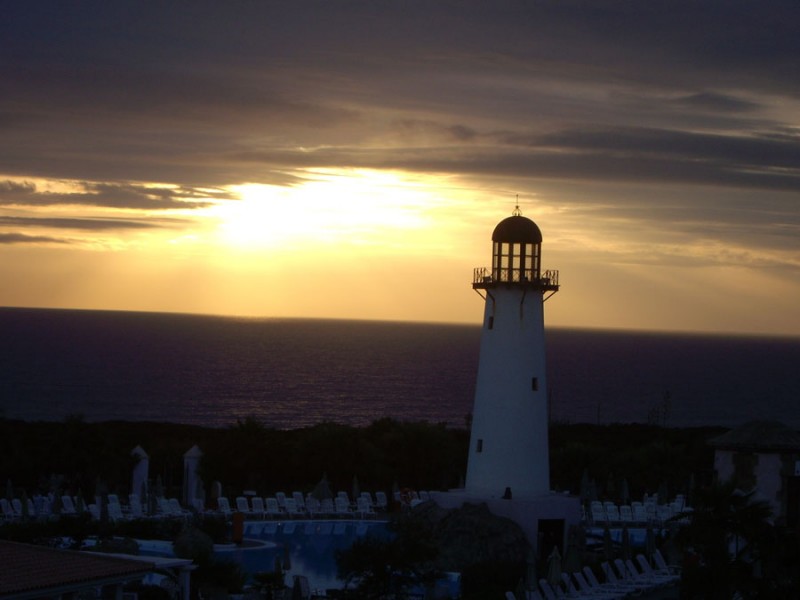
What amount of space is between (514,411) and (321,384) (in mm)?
87523

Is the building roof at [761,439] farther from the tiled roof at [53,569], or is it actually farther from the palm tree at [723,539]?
the tiled roof at [53,569]

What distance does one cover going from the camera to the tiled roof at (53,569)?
14.4 metres

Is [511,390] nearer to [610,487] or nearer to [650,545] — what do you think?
[650,545]

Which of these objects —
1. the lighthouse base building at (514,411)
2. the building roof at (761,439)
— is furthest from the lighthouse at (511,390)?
the building roof at (761,439)

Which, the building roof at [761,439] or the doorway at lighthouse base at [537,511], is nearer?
the building roof at [761,439]

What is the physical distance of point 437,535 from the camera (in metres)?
26.4

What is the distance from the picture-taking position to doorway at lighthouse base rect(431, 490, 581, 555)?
27172 mm

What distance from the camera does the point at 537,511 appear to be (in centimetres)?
2730

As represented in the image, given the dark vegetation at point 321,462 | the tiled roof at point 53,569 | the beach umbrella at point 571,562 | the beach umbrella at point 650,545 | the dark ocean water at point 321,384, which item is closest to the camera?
the tiled roof at point 53,569

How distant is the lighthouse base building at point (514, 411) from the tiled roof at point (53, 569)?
12444 millimetres

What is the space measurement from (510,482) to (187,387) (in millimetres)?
86791

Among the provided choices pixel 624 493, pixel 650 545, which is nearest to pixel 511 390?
pixel 650 545

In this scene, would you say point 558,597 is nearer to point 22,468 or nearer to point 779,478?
point 779,478

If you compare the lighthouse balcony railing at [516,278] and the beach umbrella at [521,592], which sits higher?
the lighthouse balcony railing at [516,278]
